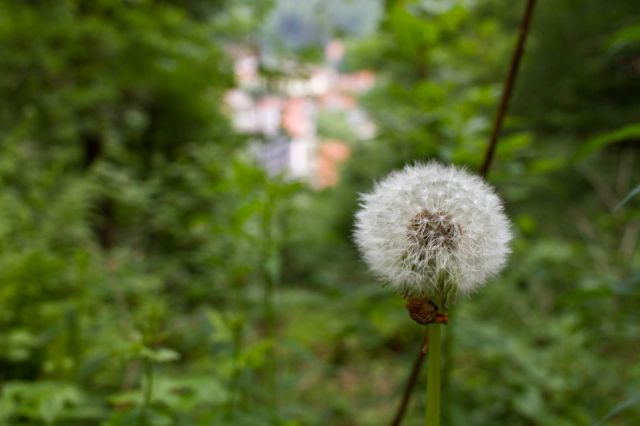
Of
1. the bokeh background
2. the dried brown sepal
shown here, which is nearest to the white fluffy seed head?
the dried brown sepal

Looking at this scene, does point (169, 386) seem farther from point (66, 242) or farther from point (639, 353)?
point (639, 353)

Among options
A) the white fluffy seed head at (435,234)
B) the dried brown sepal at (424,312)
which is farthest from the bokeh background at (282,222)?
the dried brown sepal at (424,312)

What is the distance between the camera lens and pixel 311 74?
2328mm

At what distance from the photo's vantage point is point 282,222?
7.41ft

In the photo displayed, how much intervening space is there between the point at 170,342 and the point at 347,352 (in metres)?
1.17

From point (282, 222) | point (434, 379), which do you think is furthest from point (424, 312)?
point (282, 222)

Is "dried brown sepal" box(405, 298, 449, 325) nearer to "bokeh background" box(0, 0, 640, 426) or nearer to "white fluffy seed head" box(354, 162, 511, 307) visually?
"white fluffy seed head" box(354, 162, 511, 307)

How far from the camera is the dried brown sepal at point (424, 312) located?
55 cm

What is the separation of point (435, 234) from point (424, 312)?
0.40ft

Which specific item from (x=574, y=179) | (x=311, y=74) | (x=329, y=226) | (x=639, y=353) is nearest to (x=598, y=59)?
(x=574, y=179)

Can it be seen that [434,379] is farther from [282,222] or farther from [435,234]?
[282,222]

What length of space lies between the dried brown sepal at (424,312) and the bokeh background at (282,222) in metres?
0.32

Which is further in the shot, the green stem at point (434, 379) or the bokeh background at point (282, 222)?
the bokeh background at point (282, 222)

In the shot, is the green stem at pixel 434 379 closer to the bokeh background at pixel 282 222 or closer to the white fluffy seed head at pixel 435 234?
the white fluffy seed head at pixel 435 234
